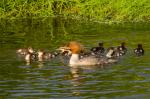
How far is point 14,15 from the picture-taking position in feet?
78.7

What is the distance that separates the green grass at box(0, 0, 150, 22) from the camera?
72.1 feet

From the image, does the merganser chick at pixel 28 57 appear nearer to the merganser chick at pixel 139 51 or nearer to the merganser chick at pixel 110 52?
the merganser chick at pixel 110 52

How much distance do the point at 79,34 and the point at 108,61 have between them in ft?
13.9

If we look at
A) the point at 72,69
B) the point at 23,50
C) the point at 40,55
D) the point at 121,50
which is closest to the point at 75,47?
the point at 40,55

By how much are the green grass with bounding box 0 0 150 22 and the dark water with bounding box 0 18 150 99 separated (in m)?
1.12

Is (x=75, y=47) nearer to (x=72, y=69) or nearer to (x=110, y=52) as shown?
(x=110, y=52)

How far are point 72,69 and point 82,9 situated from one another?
9099 mm

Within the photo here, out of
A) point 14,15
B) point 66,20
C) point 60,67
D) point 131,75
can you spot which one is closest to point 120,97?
point 131,75

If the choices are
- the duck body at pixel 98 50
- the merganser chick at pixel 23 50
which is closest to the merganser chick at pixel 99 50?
the duck body at pixel 98 50

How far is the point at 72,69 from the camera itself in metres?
14.6

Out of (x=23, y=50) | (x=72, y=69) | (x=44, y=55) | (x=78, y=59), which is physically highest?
(x=23, y=50)

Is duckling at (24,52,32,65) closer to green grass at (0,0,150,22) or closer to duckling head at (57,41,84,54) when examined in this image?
duckling head at (57,41,84,54)

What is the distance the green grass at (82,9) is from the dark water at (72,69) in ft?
3.68

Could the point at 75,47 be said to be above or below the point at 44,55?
above
